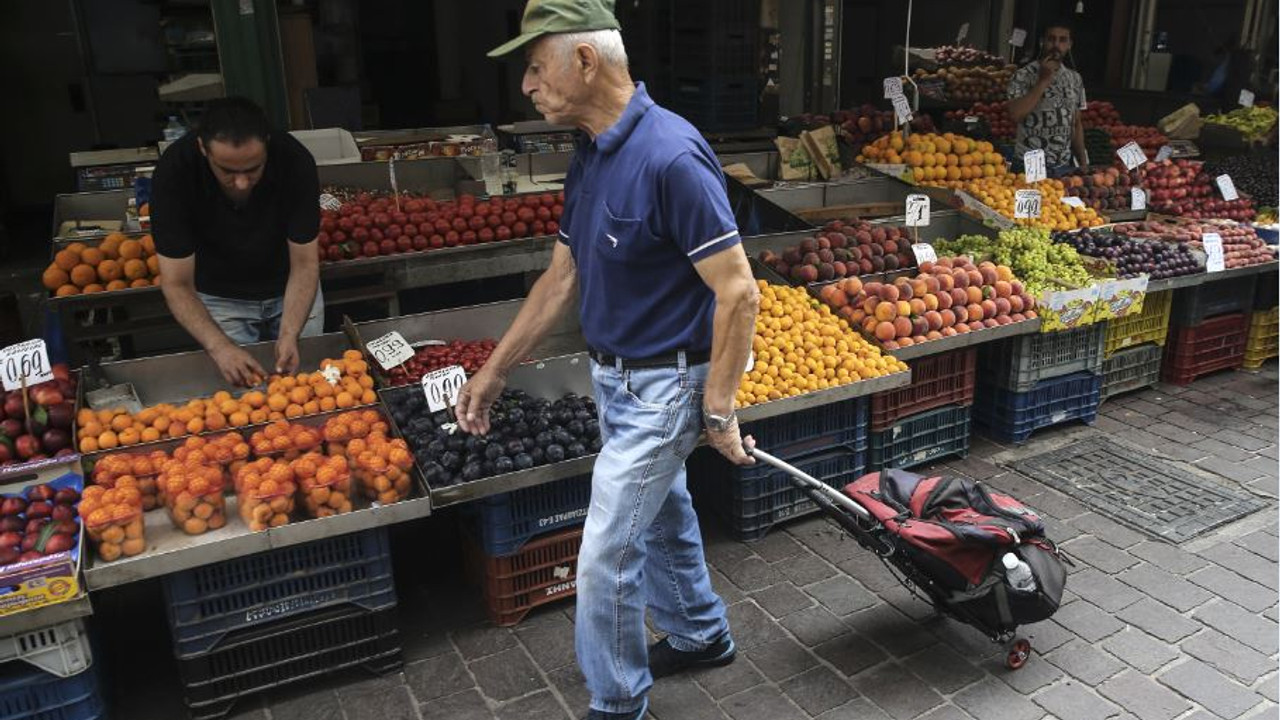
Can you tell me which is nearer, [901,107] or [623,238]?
[623,238]

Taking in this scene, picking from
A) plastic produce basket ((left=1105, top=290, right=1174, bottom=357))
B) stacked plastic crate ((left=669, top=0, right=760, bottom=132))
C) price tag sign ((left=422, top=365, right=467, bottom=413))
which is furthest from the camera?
stacked plastic crate ((left=669, top=0, right=760, bottom=132))

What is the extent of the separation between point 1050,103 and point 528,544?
18.8ft

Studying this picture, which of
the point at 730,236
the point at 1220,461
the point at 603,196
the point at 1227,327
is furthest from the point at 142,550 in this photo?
the point at 1227,327

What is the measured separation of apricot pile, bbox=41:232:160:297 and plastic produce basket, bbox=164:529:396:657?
224 cm

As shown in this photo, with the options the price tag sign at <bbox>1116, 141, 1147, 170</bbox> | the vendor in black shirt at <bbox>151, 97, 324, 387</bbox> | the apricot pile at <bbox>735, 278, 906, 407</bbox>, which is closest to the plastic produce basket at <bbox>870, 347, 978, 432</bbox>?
the apricot pile at <bbox>735, 278, 906, 407</bbox>

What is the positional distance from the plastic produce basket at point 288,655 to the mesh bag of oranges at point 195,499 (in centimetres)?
43

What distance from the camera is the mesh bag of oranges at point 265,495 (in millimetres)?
3225

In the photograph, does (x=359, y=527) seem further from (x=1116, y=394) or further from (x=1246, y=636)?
(x=1116, y=394)

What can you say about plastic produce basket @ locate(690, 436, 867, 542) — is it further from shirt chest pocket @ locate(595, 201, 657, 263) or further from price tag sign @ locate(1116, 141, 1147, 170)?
price tag sign @ locate(1116, 141, 1147, 170)

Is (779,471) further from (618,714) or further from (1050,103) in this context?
(1050,103)

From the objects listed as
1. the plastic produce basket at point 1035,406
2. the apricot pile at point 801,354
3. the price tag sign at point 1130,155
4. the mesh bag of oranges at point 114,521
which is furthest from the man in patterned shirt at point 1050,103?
the mesh bag of oranges at point 114,521

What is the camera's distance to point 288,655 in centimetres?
347

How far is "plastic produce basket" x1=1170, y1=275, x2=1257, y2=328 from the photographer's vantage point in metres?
6.42

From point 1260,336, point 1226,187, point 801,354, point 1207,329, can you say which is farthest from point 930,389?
point 1226,187
